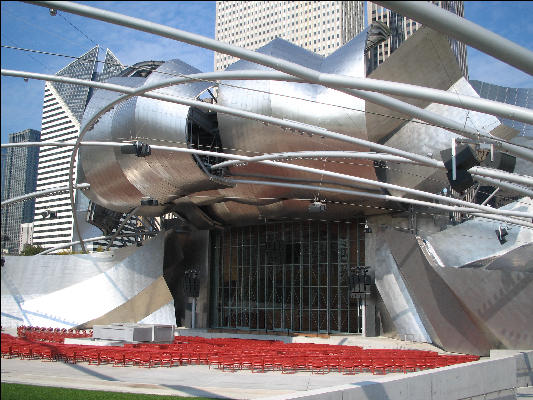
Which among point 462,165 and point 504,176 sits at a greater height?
point 504,176

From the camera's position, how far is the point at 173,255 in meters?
39.0

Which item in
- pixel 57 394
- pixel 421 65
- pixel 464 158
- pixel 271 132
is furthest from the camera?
→ pixel 271 132

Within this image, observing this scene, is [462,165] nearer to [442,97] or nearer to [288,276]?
[442,97]

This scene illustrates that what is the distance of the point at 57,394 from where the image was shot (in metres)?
9.22

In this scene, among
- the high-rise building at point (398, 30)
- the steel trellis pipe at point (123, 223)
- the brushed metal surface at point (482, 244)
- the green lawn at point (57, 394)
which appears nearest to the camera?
the green lawn at point (57, 394)

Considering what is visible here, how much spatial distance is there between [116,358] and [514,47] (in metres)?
15.2

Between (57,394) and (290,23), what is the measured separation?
194 ft

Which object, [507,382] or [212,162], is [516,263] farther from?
[212,162]

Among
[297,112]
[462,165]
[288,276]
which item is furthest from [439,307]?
[462,165]

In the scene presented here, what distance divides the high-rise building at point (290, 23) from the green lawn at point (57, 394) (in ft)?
73.1

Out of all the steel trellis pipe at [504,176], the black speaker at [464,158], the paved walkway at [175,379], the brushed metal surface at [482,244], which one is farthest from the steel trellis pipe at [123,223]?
the black speaker at [464,158]

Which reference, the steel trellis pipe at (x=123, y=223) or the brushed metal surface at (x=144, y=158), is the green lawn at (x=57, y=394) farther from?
the steel trellis pipe at (x=123, y=223)

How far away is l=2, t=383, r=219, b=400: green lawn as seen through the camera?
8.34 m

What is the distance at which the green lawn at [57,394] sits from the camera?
27.3ft
